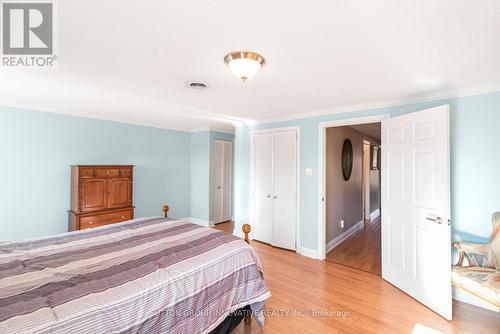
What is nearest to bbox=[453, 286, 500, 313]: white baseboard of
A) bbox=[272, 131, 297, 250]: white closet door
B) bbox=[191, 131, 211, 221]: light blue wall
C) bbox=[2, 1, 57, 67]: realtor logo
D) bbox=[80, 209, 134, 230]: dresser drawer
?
bbox=[272, 131, 297, 250]: white closet door

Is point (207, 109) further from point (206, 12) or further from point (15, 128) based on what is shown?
point (15, 128)

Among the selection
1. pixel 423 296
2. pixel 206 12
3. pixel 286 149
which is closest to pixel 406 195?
pixel 423 296

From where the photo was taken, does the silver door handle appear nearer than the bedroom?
No

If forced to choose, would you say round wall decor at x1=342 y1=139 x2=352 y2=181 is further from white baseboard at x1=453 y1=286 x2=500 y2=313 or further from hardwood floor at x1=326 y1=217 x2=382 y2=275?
white baseboard at x1=453 y1=286 x2=500 y2=313

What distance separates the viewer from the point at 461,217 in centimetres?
238

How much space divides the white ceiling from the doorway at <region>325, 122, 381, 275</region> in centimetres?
130

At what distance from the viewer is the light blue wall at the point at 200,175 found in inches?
202

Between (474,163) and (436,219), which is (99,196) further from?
(474,163)

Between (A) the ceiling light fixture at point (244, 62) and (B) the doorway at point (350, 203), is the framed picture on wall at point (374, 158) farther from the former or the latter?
(A) the ceiling light fixture at point (244, 62)

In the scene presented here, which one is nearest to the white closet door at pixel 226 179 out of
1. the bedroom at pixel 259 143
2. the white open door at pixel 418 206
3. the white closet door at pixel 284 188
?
the bedroom at pixel 259 143

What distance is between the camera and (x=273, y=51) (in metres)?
1.67

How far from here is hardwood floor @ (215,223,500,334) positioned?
1.97 metres

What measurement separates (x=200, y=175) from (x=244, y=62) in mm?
3887

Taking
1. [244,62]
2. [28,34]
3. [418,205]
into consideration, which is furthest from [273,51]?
[418,205]
